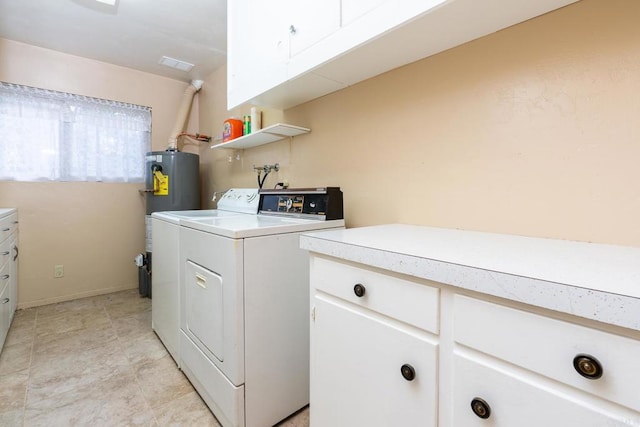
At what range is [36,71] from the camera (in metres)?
2.77

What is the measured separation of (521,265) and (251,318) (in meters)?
1.03

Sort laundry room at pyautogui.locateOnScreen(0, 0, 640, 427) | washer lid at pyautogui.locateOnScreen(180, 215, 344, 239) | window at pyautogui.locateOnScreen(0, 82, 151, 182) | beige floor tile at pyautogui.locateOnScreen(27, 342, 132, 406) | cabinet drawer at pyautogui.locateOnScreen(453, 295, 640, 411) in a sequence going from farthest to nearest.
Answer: window at pyautogui.locateOnScreen(0, 82, 151, 182) < beige floor tile at pyautogui.locateOnScreen(27, 342, 132, 406) < washer lid at pyautogui.locateOnScreen(180, 215, 344, 239) < laundry room at pyautogui.locateOnScreen(0, 0, 640, 427) < cabinet drawer at pyautogui.locateOnScreen(453, 295, 640, 411)

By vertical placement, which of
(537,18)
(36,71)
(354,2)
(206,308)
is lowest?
(206,308)

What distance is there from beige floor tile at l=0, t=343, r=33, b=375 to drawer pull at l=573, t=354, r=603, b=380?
8.85ft

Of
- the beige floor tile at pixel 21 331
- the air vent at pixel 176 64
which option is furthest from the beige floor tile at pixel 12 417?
the air vent at pixel 176 64

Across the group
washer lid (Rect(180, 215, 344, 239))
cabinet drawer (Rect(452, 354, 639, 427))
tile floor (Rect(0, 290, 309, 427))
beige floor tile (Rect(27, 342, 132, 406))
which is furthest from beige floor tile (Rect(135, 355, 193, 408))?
cabinet drawer (Rect(452, 354, 639, 427))

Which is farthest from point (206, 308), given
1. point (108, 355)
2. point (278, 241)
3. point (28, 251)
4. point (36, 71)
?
point (36, 71)

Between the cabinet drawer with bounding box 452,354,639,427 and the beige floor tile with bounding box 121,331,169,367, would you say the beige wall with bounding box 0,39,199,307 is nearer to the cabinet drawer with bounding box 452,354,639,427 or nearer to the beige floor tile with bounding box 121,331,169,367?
the beige floor tile with bounding box 121,331,169,367

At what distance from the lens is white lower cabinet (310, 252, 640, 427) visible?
0.49 meters

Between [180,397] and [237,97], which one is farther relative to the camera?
[237,97]

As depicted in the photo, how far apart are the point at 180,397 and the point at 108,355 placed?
0.79 metres

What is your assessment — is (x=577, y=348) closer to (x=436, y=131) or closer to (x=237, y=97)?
(x=436, y=131)

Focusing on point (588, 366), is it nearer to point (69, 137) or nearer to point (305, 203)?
point (305, 203)

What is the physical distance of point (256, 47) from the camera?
168 centimetres
